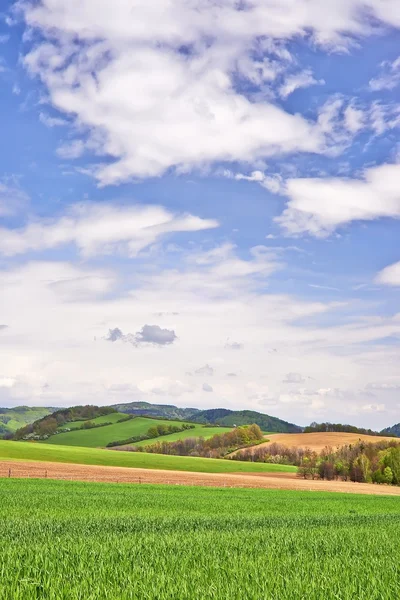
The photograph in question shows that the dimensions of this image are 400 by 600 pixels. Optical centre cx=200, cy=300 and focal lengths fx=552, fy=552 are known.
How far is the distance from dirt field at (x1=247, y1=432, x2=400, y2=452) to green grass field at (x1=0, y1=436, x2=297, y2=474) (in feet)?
71.9

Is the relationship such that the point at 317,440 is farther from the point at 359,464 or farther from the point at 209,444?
the point at 359,464

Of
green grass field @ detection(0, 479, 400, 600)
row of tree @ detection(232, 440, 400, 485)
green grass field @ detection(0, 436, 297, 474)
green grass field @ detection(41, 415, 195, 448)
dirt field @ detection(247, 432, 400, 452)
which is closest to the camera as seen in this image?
green grass field @ detection(0, 479, 400, 600)

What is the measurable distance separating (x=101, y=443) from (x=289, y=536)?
6871 inches

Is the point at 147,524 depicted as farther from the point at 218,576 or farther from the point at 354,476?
the point at 354,476

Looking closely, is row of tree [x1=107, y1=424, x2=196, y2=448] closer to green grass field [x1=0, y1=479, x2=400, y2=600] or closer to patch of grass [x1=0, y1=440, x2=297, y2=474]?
patch of grass [x1=0, y1=440, x2=297, y2=474]

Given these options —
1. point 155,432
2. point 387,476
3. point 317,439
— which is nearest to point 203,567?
point 387,476

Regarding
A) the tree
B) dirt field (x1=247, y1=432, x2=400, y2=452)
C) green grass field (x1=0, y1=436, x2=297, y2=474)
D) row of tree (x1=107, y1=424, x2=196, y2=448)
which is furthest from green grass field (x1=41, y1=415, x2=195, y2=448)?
the tree

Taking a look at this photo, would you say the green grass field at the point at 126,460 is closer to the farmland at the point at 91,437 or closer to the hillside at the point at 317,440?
the hillside at the point at 317,440

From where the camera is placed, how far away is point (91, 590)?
7.23 m

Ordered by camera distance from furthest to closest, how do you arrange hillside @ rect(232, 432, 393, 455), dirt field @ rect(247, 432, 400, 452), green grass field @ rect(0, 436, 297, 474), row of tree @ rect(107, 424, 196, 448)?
row of tree @ rect(107, 424, 196, 448)
dirt field @ rect(247, 432, 400, 452)
hillside @ rect(232, 432, 393, 455)
green grass field @ rect(0, 436, 297, 474)

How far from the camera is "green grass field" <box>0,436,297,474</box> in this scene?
10911 centimetres

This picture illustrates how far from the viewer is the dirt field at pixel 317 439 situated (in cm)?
14112

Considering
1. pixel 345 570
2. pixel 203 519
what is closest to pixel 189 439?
pixel 203 519

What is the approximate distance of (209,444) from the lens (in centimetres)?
16188
